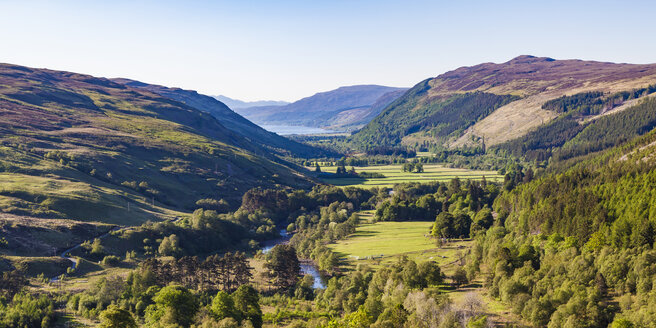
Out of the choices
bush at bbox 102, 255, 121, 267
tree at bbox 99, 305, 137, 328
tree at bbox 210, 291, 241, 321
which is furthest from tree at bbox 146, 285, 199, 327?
bush at bbox 102, 255, 121, 267

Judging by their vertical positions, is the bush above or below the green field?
above

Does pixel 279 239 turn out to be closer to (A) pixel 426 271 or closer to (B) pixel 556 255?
(A) pixel 426 271

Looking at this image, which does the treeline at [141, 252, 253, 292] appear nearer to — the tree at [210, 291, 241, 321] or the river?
the river

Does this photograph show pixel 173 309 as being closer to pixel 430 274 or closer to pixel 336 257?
pixel 430 274

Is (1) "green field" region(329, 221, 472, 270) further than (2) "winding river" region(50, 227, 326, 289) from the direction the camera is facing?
Yes

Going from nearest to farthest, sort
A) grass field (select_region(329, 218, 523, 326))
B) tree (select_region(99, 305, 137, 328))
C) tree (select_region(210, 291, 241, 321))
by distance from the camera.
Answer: tree (select_region(99, 305, 137, 328)) < tree (select_region(210, 291, 241, 321)) < grass field (select_region(329, 218, 523, 326))

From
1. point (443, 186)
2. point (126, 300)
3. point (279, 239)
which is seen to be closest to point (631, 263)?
point (126, 300)
